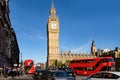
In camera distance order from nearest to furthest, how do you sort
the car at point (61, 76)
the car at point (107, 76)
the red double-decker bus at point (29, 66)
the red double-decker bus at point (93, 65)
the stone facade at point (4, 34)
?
the car at point (107, 76) → the car at point (61, 76) → the red double-decker bus at point (93, 65) → the stone facade at point (4, 34) → the red double-decker bus at point (29, 66)

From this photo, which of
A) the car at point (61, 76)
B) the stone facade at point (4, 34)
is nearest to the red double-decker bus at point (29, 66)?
the stone facade at point (4, 34)

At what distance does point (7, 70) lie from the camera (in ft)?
240

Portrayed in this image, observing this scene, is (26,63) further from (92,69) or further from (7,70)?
(92,69)

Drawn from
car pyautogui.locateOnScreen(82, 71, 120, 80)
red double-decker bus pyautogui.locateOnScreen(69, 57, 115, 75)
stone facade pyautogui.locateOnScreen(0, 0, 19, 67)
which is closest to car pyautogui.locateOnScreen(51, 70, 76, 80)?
car pyautogui.locateOnScreen(82, 71, 120, 80)

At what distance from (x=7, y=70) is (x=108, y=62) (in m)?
18.4

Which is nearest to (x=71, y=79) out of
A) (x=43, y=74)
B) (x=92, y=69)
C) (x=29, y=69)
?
(x=43, y=74)

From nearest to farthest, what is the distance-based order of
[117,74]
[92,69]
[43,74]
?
[117,74] → [43,74] → [92,69]

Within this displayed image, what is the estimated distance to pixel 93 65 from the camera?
75812mm

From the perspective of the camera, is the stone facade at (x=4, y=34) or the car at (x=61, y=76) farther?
the stone facade at (x=4, y=34)

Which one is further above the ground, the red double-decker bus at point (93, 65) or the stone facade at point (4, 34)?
the stone facade at point (4, 34)

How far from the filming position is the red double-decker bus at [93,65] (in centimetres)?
7125

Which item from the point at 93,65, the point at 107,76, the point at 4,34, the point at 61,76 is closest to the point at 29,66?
the point at 4,34

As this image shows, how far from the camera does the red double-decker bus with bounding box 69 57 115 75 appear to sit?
7125cm

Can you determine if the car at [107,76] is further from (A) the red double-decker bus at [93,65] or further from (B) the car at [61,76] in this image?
(A) the red double-decker bus at [93,65]
